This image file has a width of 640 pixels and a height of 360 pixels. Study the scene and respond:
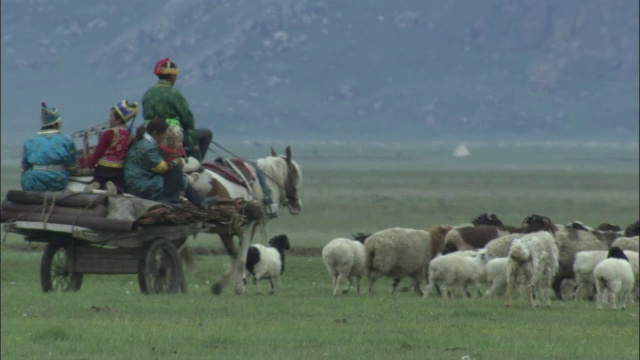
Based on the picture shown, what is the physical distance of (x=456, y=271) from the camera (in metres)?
20.9

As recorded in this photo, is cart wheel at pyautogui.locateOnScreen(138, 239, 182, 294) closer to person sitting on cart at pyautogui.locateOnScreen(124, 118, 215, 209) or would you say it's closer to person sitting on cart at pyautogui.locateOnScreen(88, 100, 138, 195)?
person sitting on cart at pyautogui.locateOnScreen(124, 118, 215, 209)

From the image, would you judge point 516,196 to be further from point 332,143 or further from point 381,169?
point 332,143

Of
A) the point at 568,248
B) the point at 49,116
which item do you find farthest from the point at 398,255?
the point at 49,116

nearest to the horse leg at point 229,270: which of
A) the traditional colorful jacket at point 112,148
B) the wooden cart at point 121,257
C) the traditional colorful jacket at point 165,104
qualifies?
the wooden cart at point 121,257

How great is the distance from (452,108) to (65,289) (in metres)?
181

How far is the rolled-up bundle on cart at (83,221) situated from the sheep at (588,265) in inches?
236

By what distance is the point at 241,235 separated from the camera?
20.5 meters

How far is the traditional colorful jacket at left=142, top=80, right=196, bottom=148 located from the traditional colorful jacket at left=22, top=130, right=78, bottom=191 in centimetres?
129

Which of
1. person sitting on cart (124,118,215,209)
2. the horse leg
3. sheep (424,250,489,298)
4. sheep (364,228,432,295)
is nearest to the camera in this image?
person sitting on cart (124,118,215,209)

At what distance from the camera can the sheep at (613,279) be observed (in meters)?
19.6

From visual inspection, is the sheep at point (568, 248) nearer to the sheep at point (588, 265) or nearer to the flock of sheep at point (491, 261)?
the flock of sheep at point (491, 261)

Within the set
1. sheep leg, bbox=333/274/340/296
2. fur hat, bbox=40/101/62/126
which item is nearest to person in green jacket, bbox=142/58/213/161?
fur hat, bbox=40/101/62/126

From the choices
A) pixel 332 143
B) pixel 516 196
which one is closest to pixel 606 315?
pixel 516 196

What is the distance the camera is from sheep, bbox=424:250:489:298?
2088 centimetres
